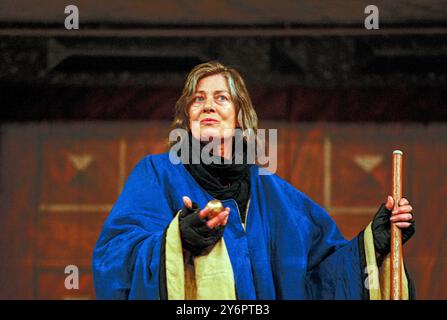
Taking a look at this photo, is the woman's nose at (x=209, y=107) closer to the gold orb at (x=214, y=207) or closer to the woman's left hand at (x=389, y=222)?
the gold orb at (x=214, y=207)

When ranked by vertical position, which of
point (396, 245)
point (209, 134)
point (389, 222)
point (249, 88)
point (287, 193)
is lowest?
point (396, 245)

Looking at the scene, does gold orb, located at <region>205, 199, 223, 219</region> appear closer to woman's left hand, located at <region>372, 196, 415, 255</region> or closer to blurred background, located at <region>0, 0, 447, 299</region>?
woman's left hand, located at <region>372, 196, 415, 255</region>

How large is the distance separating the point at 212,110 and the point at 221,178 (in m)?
0.27

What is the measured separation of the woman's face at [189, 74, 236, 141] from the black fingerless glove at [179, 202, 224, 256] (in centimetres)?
45

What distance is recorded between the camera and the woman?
4.46 m

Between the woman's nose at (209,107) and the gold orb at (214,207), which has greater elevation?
the woman's nose at (209,107)

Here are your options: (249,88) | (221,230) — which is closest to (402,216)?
(221,230)

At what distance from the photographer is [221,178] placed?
15.6 ft

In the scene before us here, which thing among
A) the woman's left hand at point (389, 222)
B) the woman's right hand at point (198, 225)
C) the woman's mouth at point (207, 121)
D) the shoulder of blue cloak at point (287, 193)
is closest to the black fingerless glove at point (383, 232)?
the woman's left hand at point (389, 222)

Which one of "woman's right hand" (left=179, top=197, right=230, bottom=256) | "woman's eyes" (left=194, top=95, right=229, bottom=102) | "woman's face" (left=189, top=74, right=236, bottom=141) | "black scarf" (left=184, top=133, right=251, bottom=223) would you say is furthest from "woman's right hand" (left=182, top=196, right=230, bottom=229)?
"woman's eyes" (left=194, top=95, right=229, bottom=102)

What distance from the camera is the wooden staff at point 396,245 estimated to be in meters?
4.56

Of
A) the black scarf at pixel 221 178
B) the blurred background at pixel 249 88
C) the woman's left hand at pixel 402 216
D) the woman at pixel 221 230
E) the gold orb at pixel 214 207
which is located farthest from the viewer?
the blurred background at pixel 249 88

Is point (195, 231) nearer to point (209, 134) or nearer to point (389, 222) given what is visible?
point (209, 134)
